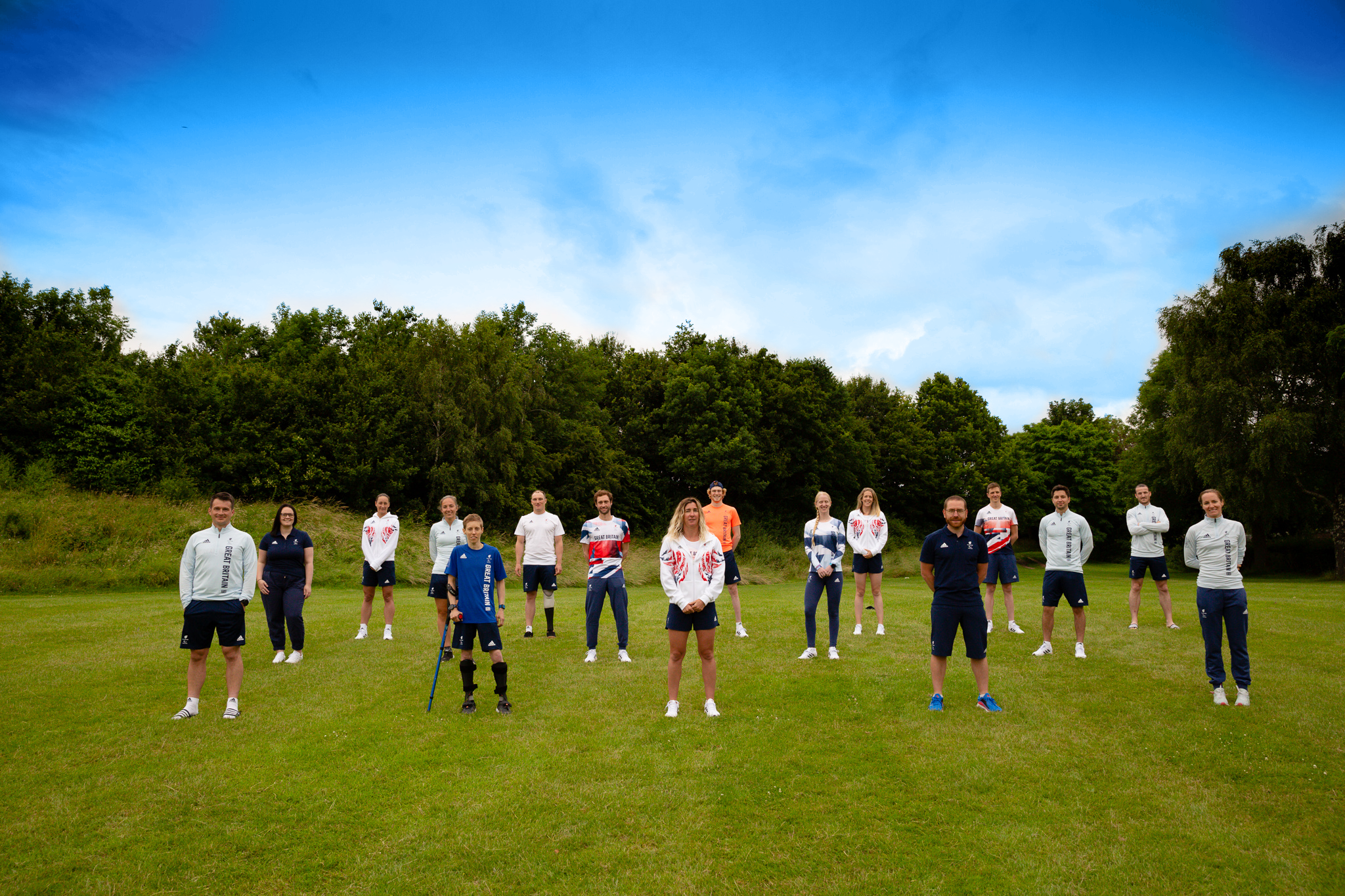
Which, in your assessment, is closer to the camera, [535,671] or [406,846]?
[406,846]

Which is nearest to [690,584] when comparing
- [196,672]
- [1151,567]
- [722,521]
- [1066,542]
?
[722,521]

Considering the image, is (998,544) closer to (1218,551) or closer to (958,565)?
(1218,551)

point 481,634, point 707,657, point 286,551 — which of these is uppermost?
point 286,551

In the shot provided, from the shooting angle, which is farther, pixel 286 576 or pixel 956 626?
pixel 286 576

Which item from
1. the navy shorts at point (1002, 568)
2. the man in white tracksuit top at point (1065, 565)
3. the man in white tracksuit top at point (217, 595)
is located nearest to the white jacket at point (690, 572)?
the man in white tracksuit top at point (217, 595)

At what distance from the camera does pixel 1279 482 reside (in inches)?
1268

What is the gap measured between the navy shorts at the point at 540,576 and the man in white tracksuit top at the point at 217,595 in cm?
444

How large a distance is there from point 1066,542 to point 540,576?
301 inches

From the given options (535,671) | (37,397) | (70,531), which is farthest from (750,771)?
(37,397)

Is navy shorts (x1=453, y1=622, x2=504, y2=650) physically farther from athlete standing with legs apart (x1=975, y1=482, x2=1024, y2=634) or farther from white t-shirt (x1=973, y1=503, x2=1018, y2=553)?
white t-shirt (x1=973, y1=503, x2=1018, y2=553)

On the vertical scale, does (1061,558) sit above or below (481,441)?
below

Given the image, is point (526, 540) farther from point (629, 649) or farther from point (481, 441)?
point (481, 441)

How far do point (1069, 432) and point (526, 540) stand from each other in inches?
2563

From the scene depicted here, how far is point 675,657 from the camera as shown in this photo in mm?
7629
